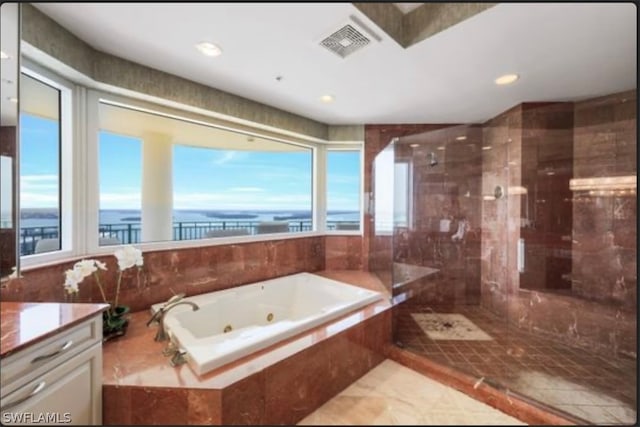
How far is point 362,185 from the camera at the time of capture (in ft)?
11.4

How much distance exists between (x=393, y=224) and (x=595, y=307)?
191 centimetres

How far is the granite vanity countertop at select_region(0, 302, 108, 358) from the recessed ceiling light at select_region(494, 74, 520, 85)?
120 inches

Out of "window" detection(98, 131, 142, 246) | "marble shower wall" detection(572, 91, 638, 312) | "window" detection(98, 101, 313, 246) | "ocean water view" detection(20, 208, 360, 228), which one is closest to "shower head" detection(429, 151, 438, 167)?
"ocean water view" detection(20, 208, 360, 228)

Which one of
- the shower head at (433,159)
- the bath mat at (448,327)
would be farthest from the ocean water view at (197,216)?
the bath mat at (448,327)

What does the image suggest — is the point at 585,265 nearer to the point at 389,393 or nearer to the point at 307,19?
the point at 389,393

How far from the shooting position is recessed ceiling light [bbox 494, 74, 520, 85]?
2.05 meters

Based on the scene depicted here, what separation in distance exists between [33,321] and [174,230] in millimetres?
1406

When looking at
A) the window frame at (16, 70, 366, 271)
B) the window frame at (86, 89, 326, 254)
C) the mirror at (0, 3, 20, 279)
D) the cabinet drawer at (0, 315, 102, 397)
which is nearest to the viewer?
the cabinet drawer at (0, 315, 102, 397)

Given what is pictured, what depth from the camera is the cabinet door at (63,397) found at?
1005mm

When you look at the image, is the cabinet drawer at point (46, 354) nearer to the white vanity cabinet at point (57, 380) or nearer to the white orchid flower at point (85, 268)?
the white vanity cabinet at point (57, 380)

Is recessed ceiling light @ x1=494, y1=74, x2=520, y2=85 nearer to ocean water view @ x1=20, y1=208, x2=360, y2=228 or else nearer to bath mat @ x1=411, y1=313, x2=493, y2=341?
ocean water view @ x1=20, y1=208, x2=360, y2=228

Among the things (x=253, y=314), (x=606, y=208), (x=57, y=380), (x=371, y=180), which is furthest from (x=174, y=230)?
(x=606, y=208)

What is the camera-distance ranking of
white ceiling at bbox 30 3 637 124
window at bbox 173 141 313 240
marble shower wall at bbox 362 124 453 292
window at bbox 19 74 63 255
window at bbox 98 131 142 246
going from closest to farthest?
1. white ceiling at bbox 30 3 637 124
2. window at bbox 19 74 63 255
3. window at bbox 98 131 142 246
4. window at bbox 173 141 313 240
5. marble shower wall at bbox 362 124 453 292

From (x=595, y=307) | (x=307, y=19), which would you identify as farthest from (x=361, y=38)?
(x=595, y=307)
